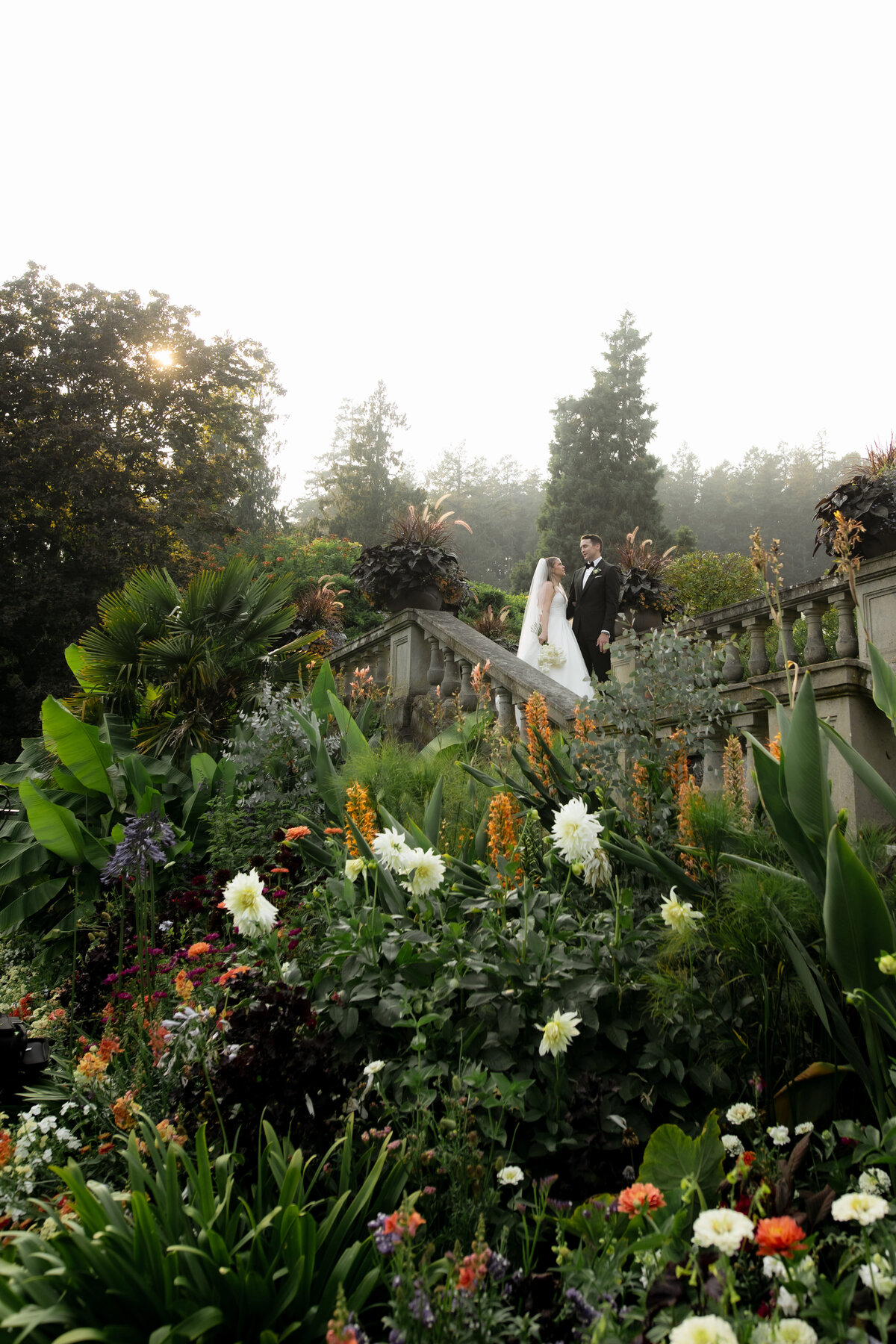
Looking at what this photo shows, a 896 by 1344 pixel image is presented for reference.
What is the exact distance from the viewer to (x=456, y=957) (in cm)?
217

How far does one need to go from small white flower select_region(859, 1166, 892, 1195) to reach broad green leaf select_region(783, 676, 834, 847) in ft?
2.47

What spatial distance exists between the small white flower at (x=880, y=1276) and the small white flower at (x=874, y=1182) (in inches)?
4.2

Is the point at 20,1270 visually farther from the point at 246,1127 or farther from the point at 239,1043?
the point at 239,1043

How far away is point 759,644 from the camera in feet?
15.9

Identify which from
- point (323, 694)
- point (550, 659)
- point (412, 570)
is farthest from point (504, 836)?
point (550, 659)

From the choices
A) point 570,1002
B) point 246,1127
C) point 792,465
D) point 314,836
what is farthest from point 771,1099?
point 792,465

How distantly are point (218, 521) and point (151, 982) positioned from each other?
14.5 m

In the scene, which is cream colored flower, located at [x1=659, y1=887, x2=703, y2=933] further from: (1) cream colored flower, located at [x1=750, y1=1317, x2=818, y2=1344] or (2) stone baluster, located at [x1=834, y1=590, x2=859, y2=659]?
(2) stone baluster, located at [x1=834, y1=590, x2=859, y2=659]

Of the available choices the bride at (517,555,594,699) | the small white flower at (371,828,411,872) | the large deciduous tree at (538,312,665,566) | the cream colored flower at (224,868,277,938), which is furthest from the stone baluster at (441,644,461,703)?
the large deciduous tree at (538,312,665,566)

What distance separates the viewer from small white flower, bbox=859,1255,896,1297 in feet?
3.71

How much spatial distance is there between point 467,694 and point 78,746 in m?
2.62

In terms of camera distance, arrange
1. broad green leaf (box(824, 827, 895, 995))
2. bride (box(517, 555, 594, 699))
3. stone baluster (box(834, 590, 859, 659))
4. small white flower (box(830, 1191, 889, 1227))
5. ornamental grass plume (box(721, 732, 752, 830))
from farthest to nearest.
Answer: bride (box(517, 555, 594, 699)) → stone baluster (box(834, 590, 859, 659)) → ornamental grass plume (box(721, 732, 752, 830)) → broad green leaf (box(824, 827, 895, 995)) → small white flower (box(830, 1191, 889, 1227))

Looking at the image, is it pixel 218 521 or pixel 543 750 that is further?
pixel 218 521

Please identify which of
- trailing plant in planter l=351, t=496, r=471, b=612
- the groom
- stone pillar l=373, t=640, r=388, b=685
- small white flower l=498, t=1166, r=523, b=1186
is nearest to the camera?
small white flower l=498, t=1166, r=523, b=1186
